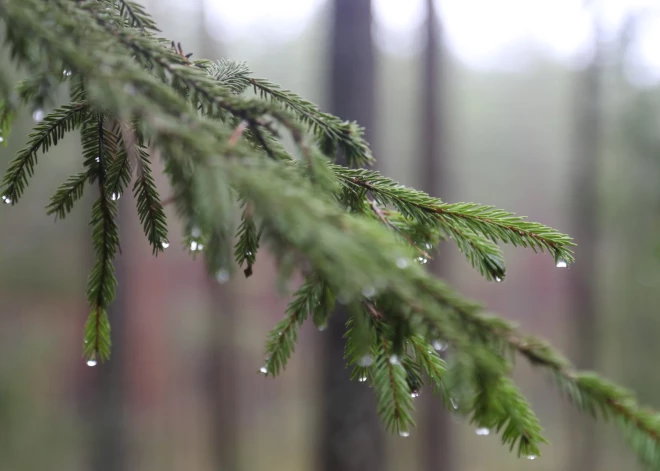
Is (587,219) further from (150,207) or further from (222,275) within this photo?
(222,275)

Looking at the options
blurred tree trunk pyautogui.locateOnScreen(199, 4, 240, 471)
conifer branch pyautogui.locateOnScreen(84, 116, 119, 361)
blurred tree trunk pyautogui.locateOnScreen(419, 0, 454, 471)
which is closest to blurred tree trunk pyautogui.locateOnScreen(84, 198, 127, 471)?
blurred tree trunk pyautogui.locateOnScreen(199, 4, 240, 471)

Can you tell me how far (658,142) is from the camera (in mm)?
5910

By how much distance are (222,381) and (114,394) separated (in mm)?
2027

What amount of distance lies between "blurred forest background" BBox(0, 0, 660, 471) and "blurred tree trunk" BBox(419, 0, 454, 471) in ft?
0.09

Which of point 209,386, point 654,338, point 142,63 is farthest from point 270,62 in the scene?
point 142,63

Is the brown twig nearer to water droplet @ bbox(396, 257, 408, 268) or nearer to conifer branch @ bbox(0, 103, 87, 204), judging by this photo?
water droplet @ bbox(396, 257, 408, 268)

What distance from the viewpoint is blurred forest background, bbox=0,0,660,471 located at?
5773 mm

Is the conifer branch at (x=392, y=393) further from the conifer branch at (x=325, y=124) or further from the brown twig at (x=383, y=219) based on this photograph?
the conifer branch at (x=325, y=124)

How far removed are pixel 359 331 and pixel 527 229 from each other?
54 cm

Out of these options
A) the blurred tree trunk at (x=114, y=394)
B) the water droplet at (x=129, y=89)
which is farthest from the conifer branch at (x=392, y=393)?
the blurred tree trunk at (x=114, y=394)

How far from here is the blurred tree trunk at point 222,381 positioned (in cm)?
773

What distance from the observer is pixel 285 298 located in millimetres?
5688

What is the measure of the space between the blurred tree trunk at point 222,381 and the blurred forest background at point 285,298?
0.10 ft

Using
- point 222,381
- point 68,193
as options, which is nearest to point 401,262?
point 68,193
